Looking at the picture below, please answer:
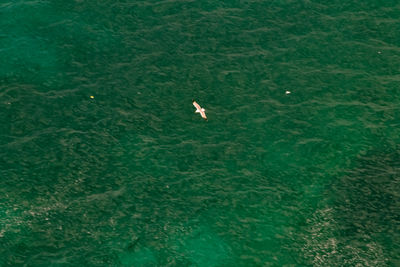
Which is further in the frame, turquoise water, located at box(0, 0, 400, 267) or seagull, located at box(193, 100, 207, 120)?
seagull, located at box(193, 100, 207, 120)

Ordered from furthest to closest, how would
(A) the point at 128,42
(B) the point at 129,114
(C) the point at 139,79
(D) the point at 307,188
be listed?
(A) the point at 128,42
(C) the point at 139,79
(B) the point at 129,114
(D) the point at 307,188

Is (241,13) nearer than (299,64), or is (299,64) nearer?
(299,64)

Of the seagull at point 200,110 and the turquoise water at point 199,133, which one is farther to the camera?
the seagull at point 200,110

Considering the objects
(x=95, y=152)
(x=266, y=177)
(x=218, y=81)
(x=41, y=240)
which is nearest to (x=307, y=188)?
(x=266, y=177)

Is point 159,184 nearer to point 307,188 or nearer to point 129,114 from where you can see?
point 129,114

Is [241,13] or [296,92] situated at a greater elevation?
[241,13]

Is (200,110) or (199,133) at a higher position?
(200,110)

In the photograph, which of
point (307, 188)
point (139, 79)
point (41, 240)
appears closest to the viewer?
point (41, 240)

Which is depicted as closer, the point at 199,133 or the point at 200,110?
the point at 199,133
